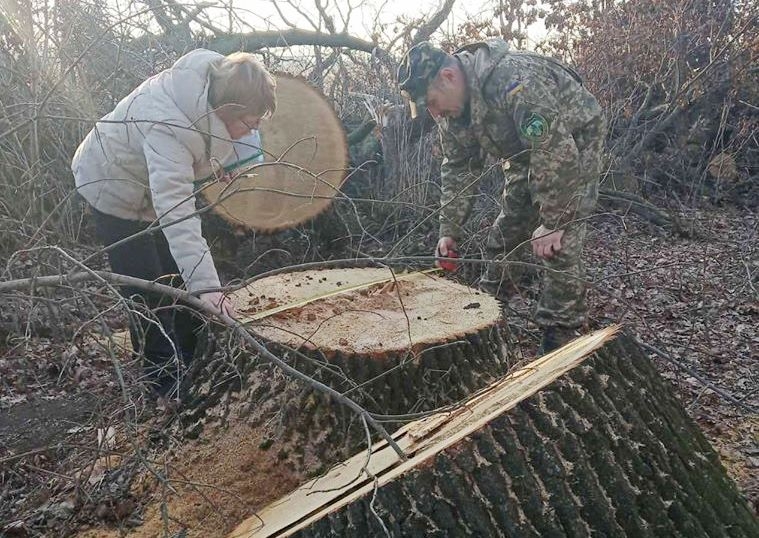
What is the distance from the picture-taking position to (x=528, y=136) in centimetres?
296

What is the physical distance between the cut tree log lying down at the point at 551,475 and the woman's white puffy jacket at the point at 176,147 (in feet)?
3.40

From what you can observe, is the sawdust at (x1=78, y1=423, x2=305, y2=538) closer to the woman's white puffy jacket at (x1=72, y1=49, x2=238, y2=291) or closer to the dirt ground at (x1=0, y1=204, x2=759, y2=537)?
the dirt ground at (x1=0, y1=204, x2=759, y2=537)

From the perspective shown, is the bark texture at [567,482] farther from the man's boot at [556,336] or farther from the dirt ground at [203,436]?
the man's boot at [556,336]

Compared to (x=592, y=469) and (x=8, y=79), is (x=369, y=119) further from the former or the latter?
(x=592, y=469)

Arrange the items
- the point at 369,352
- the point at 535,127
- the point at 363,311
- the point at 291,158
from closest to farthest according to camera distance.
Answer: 1. the point at 369,352
2. the point at 363,311
3. the point at 535,127
4. the point at 291,158

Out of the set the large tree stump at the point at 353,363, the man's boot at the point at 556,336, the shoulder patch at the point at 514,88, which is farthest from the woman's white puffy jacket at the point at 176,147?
the man's boot at the point at 556,336

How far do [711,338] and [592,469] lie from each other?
9.51 feet

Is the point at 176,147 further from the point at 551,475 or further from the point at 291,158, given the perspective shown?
the point at 291,158

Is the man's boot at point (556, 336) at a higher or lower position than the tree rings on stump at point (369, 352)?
lower

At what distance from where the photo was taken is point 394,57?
607 cm

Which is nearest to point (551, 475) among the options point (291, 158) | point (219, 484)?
point (219, 484)

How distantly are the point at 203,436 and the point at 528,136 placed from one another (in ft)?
6.31

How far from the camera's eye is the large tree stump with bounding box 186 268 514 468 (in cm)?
233

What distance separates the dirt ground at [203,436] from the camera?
2.29 metres
